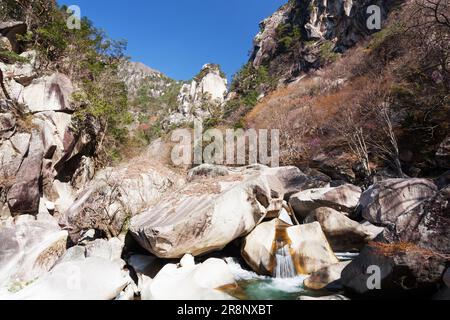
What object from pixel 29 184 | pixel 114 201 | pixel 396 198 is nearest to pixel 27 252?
pixel 114 201

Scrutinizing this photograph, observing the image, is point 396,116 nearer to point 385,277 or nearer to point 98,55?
point 385,277

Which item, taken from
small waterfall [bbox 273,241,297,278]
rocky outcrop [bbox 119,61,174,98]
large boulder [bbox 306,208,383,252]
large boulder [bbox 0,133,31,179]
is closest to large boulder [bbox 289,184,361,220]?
large boulder [bbox 306,208,383,252]

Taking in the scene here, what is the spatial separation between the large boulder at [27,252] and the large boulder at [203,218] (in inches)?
104

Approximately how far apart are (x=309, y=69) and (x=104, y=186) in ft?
103

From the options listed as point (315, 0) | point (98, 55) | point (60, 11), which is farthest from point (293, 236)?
point (315, 0)

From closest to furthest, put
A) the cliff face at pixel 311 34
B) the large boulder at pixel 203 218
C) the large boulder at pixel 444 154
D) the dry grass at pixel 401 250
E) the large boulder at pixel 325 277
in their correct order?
the dry grass at pixel 401 250, the large boulder at pixel 325 277, the large boulder at pixel 203 218, the large boulder at pixel 444 154, the cliff face at pixel 311 34

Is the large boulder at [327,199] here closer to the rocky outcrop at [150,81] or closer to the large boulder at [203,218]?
the large boulder at [203,218]

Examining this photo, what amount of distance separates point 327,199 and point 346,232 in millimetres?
1686

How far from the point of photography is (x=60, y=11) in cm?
1806

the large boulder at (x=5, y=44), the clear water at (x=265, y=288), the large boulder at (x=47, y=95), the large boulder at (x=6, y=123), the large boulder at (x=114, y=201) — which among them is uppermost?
the large boulder at (x=5, y=44)

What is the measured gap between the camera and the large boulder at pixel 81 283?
5.63 m

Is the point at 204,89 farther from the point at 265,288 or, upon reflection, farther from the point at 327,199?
the point at 265,288

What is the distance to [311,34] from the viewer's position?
36.5m

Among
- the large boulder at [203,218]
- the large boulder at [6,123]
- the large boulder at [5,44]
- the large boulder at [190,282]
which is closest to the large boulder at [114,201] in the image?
the large boulder at [203,218]
